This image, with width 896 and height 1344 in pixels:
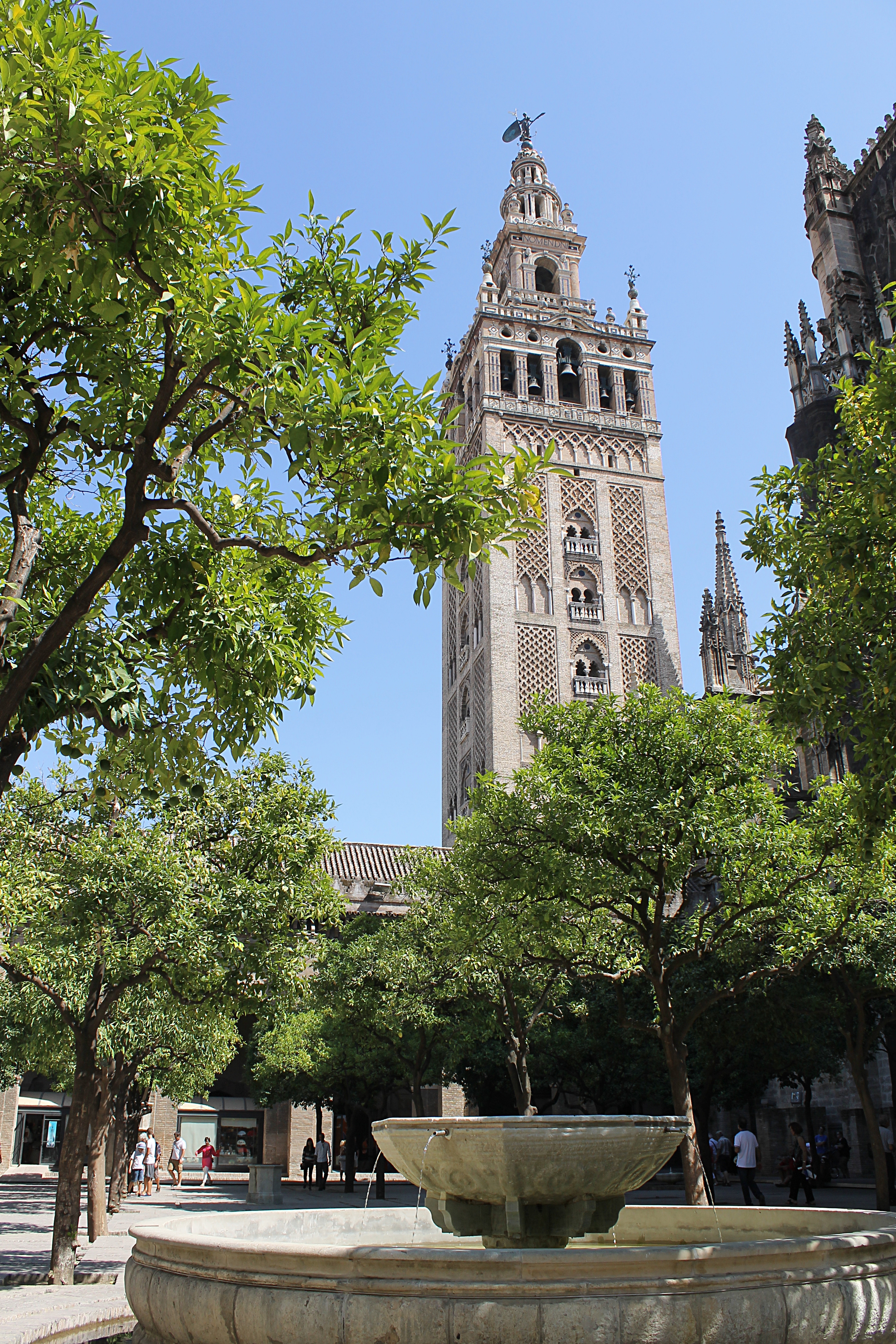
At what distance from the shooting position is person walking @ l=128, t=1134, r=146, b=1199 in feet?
101

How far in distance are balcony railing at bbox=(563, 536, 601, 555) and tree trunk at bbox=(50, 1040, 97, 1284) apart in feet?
125

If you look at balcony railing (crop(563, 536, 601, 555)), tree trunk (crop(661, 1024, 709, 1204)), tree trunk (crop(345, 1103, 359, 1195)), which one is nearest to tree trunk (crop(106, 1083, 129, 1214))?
tree trunk (crop(345, 1103, 359, 1195))

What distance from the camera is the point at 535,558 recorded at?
1877 inches

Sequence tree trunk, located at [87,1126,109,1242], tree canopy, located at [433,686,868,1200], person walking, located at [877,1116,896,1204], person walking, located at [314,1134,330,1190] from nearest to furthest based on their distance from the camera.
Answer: tree canopy, located at [433,686,868,1200] → tree trunk, located at [87,1126,109,1242] → person walking, located at [877,1116,896,1204] → person walking, located at [314,1134,330,1190]

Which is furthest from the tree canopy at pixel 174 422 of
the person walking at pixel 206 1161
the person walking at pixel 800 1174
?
the person walking at pixel 206 1161

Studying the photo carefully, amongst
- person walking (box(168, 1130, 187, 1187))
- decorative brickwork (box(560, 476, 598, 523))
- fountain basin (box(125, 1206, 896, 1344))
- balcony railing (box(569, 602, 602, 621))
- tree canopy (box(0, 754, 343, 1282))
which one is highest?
decorative brickwork (box(560, 476, 598, 523))

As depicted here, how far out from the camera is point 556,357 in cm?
5256

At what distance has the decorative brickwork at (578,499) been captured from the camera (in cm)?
4906

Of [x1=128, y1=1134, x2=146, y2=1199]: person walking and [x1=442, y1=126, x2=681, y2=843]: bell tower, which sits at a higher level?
[x1=442, y1=126, x2=681, y2=843]: bell tower

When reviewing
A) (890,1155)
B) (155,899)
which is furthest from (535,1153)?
(890,1155)

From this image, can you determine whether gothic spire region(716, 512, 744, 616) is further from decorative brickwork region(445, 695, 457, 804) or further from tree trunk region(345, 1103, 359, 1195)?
tree trunk region(345, 1103, 359, 1195)

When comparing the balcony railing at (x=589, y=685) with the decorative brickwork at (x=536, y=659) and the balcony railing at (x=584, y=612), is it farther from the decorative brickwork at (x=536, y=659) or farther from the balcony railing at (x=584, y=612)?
the balcony railing at (x=584, y=612)

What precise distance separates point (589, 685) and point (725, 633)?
7204mm

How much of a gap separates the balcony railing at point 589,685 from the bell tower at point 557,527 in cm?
7
